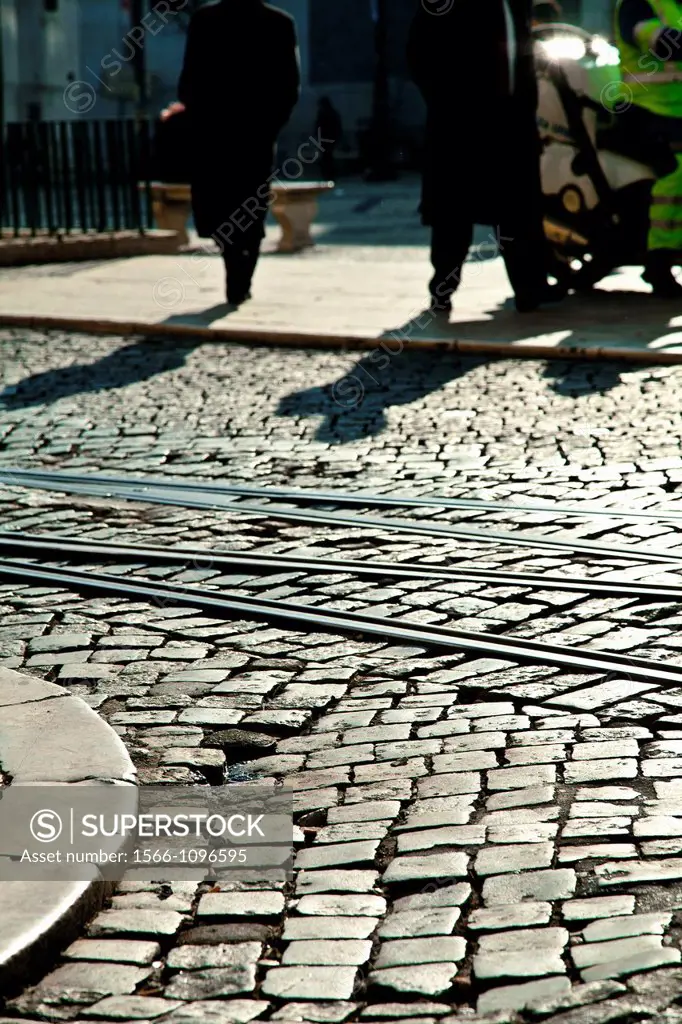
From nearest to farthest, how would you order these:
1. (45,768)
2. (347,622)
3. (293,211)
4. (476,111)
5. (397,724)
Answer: (45,768), (397,724), (347,622), (476,111), (293,211)

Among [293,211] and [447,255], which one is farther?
[293,211]

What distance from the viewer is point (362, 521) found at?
637cm

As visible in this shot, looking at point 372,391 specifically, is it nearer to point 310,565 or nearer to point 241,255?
point 310,565

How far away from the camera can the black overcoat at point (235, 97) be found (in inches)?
464

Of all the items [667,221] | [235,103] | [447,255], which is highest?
[235,103]

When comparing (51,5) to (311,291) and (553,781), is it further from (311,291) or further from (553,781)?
(553,781)

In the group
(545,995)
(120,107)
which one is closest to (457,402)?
(545,995)

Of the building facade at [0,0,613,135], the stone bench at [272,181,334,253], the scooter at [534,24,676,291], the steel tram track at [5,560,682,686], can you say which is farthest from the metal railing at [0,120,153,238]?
the building facade at [0,0,613,135]

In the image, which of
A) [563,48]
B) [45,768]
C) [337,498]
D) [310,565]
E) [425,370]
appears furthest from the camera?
[563,48]

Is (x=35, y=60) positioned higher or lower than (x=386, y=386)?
higher

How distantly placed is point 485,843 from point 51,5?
5028 cm

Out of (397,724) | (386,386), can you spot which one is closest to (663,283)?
(386,386)

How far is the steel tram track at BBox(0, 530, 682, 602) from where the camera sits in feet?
17.6

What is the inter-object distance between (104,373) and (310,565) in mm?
4849
